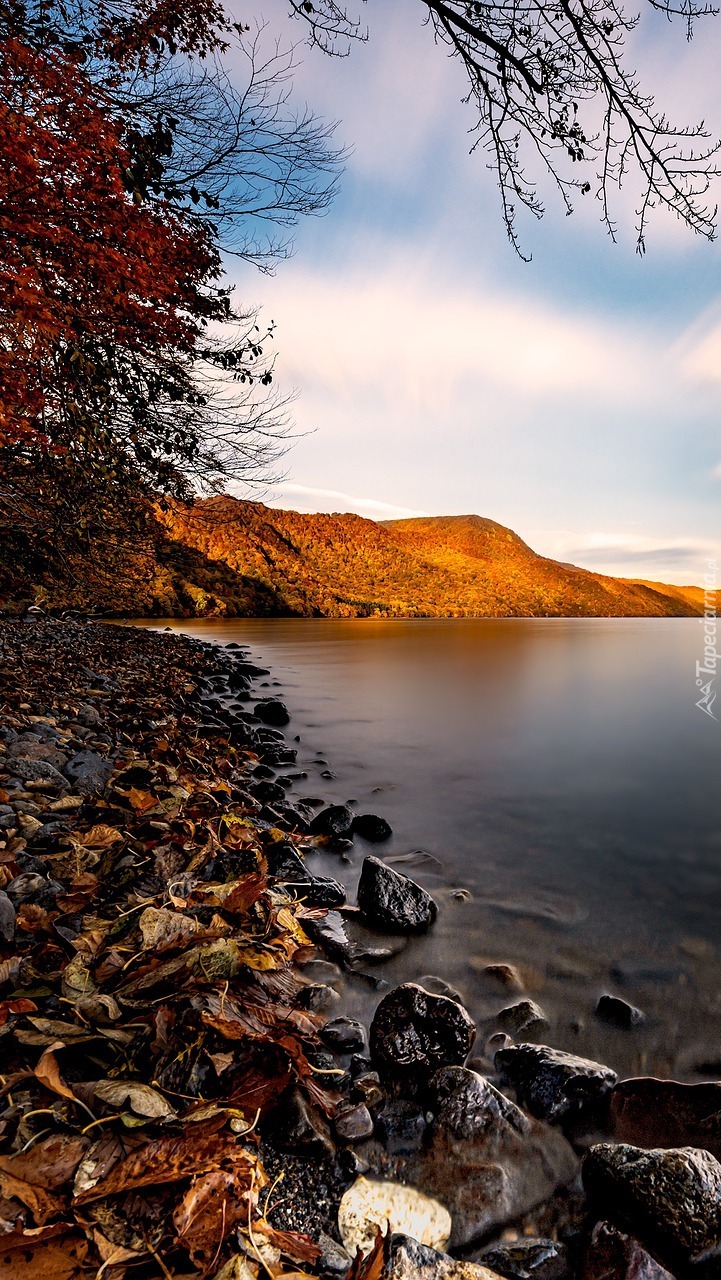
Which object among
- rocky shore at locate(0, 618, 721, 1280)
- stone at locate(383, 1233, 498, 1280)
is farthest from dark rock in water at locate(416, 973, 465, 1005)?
stone at locate(383, 1233, 498, 1280)

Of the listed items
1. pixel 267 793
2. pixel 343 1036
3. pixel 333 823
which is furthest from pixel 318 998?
pixel 267 793

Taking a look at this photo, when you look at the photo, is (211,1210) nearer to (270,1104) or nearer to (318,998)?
(270,1104)

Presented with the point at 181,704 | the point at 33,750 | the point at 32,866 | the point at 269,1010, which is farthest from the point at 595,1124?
the point at 181,704

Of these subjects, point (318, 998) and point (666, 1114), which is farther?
point (318, 998)

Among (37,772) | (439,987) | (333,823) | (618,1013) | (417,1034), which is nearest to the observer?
(417,1034)

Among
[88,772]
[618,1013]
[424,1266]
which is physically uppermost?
[88,772]

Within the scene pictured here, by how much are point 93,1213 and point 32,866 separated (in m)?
1.62

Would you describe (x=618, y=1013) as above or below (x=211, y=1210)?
below

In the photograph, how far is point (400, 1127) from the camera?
1906mm

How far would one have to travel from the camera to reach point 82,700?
21.7ft

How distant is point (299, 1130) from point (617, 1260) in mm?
891

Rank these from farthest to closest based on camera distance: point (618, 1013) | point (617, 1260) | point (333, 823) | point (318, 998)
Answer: point (333, 823), point (618, 1013), point (318, 998), point (617, 1260)

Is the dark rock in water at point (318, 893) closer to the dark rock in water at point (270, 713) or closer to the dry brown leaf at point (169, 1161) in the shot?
the dry brown leaf at point (169, 1161)

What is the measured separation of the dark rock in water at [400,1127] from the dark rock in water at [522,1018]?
718 mm
